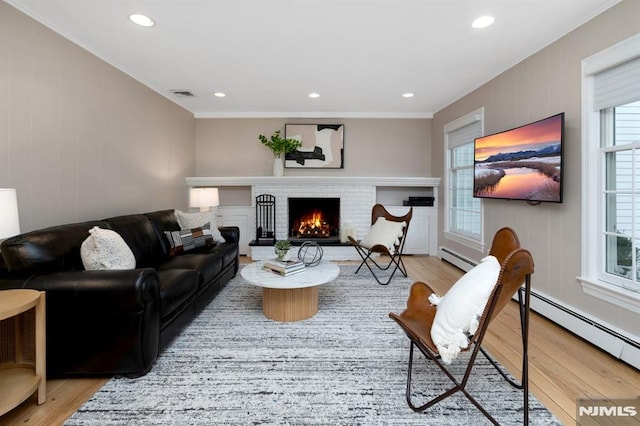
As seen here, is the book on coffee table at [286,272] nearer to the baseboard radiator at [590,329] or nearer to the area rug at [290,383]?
the area rug at [290,383]

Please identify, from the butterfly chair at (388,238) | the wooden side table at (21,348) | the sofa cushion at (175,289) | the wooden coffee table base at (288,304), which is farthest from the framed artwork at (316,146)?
the wooden side table at (21,348)

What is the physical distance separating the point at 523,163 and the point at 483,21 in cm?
133

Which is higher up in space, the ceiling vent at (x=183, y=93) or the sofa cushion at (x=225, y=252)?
the ceiling vent at (x=183, y=93)

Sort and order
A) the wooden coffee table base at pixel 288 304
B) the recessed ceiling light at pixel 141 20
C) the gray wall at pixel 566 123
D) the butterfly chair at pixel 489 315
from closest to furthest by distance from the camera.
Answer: the butterfly chair at pixel 489 315, the gray wall at pixel 566 123, the recessed ceiling light at pixel 141 20, the wooden coffee table base at pixel 288 304

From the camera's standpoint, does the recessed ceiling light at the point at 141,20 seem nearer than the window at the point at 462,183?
Yes

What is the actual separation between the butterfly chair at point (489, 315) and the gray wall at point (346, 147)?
3.68 metres

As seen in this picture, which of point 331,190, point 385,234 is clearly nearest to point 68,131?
point 385,234

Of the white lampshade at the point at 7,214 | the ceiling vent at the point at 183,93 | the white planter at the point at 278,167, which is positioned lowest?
the white lampshade at the point at 7,214

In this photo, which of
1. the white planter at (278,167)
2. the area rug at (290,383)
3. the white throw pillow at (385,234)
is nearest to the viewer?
the area rug at (290,383)

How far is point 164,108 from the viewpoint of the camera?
427cm

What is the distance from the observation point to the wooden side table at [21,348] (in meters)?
1.47

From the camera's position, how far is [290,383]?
1.81 meters

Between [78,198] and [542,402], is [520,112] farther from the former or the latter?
[78,198]

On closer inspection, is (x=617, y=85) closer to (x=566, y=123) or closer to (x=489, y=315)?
(x=566, y=123)
